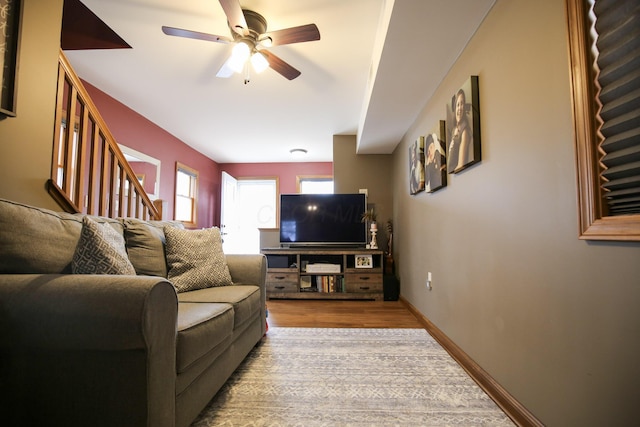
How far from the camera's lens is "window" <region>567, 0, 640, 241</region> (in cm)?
76

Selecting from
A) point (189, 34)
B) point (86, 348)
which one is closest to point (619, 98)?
point (86, 348)

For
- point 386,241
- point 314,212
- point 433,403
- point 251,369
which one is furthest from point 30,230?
point 386,241

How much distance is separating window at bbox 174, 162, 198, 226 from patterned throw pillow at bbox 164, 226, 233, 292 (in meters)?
2.96

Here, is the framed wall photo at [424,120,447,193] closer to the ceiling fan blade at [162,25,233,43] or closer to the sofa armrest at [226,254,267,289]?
the sofa armrest at [226,254,267,289]

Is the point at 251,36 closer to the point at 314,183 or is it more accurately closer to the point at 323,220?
the point at 323,220

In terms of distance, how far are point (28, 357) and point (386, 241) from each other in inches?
149

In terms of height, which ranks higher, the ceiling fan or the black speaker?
the ceiling fan

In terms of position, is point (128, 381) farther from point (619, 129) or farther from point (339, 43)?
point (339, 43)

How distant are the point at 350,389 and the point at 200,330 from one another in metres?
0.86

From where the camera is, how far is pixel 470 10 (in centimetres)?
152

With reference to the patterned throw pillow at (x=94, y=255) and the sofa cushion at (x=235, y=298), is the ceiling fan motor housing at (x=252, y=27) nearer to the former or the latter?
the patterned throw pillow at (x=94, y=255)

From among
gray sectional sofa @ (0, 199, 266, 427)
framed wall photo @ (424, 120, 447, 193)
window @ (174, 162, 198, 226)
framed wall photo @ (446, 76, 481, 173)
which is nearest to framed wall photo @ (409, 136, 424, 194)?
framed wall photo @ (424, 120, 447, 193)

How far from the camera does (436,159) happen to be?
220cm

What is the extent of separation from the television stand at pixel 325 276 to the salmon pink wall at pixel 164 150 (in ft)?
6.15
